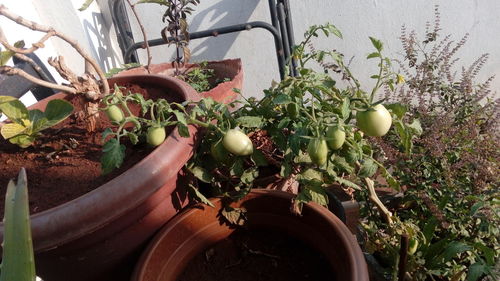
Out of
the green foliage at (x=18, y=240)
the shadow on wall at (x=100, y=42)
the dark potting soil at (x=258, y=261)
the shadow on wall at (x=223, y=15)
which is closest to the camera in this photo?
the green foliage at (x=18, y=240)

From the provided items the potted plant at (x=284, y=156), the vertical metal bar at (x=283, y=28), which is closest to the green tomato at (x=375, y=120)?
the potted plant at (x=284, y=156)

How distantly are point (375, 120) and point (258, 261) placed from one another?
18.2 inches

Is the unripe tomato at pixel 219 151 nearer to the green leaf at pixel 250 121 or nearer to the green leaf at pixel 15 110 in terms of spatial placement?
the green leaf at pixel 250 121

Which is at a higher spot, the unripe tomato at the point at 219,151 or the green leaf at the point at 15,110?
the green leaf at the point at 15,110

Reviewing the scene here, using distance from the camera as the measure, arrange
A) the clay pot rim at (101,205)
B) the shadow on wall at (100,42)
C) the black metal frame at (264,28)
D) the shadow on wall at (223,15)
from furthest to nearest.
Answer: the shadow on wall at (223,15), the shadow on wall at (100,42), the black metal frame at (264,28), the clay pot rim at (101,205)

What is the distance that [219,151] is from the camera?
749mm

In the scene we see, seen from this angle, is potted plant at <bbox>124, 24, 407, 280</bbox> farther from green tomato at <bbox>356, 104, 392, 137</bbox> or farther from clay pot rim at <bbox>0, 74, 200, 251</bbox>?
clay pot rim at <bbox>0, 74, 200, 251</bbox>

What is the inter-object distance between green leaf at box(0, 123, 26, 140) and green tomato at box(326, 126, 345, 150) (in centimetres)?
65

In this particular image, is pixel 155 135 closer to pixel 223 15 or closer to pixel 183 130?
pixel 183 130

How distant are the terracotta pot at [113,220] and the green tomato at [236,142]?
0.32 ft

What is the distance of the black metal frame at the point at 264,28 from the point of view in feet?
5.09

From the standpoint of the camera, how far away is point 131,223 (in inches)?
28.2

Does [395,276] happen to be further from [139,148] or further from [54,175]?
[54,175]

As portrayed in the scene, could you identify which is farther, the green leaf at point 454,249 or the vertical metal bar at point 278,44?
the vertical metal bar at point 278,44
